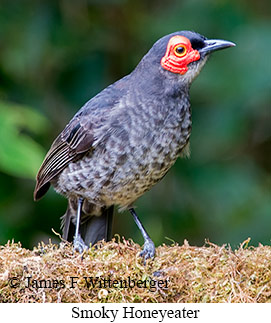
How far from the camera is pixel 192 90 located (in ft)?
18.6

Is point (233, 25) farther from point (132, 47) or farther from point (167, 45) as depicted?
point (167, 45)

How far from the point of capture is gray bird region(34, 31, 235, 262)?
3832 mm

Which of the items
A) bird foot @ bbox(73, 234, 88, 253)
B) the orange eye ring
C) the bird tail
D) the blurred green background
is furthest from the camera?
the blurred green background

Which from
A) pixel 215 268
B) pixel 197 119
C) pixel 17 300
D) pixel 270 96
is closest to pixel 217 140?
pixel 197 119

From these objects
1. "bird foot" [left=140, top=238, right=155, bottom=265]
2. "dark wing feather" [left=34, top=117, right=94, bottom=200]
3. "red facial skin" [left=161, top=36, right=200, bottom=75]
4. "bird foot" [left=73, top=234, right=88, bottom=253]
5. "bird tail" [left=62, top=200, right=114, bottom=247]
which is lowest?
"bird tail" [left=62, top=200, right=114, bottom=247]

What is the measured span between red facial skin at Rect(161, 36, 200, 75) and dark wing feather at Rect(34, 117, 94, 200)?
26.6 inches

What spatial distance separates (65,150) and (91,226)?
652 mm

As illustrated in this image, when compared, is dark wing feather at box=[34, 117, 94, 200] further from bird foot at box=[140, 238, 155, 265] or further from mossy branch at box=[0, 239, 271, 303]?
mossy branch at box=[0, 239, 271, 303]

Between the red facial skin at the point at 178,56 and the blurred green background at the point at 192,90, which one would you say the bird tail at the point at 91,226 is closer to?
the blurred green background at the point at 192,90

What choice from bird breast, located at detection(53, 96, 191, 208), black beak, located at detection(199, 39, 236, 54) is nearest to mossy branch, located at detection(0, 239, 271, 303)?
bird breast, located at detection(53, 96, 191, 208)

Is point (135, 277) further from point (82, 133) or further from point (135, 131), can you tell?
point (82, 133)

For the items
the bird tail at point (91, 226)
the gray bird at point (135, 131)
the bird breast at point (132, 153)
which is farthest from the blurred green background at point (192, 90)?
the bird breast at point (132, 153)

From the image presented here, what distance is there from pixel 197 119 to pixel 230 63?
2.03ft

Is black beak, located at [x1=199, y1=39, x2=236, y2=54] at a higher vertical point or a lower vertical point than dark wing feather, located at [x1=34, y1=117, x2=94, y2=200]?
higher
